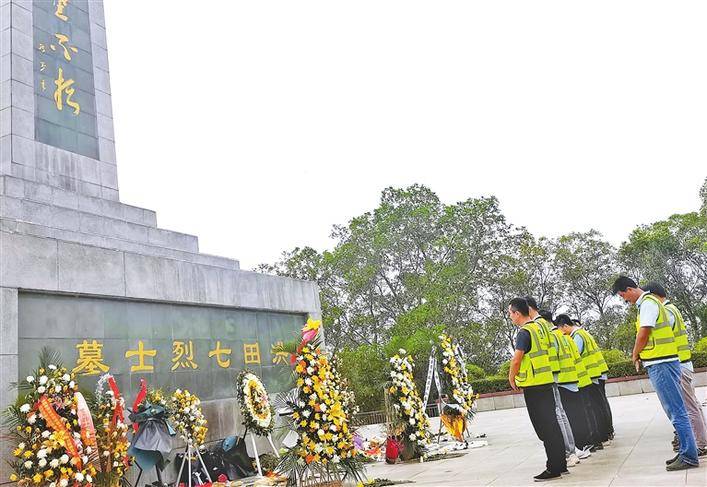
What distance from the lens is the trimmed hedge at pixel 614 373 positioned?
50.7 ft

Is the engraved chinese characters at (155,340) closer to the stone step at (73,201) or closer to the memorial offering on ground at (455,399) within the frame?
the stone step at (73,201)

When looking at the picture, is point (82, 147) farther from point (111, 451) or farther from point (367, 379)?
point (367, 379)

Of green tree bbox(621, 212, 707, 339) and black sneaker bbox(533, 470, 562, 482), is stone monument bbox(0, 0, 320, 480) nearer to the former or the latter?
black sneaker bbox(533, 470, 562, 482)

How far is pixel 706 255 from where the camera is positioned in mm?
22203

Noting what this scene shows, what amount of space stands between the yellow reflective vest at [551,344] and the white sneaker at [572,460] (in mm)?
742

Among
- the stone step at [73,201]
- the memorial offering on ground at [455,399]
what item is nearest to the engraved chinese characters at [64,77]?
the stone step at [73,201]

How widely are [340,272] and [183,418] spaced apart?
51.3 feet

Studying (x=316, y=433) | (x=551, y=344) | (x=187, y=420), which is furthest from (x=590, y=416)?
(x=187, y=420)

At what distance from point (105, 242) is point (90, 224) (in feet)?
1.49

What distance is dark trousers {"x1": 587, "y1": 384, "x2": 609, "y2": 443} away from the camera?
19.6 ft

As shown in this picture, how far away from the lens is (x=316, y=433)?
4973mm

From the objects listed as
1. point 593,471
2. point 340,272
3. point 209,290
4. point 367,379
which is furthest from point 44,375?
point 340,272

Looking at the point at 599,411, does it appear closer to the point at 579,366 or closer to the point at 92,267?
the point at 579,366

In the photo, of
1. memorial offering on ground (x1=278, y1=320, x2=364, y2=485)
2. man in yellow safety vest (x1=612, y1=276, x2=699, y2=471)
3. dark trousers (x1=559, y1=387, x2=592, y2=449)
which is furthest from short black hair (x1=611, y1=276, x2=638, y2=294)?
memorial offering on ground (x1=278, y1=320, x2=364, y2=485)
